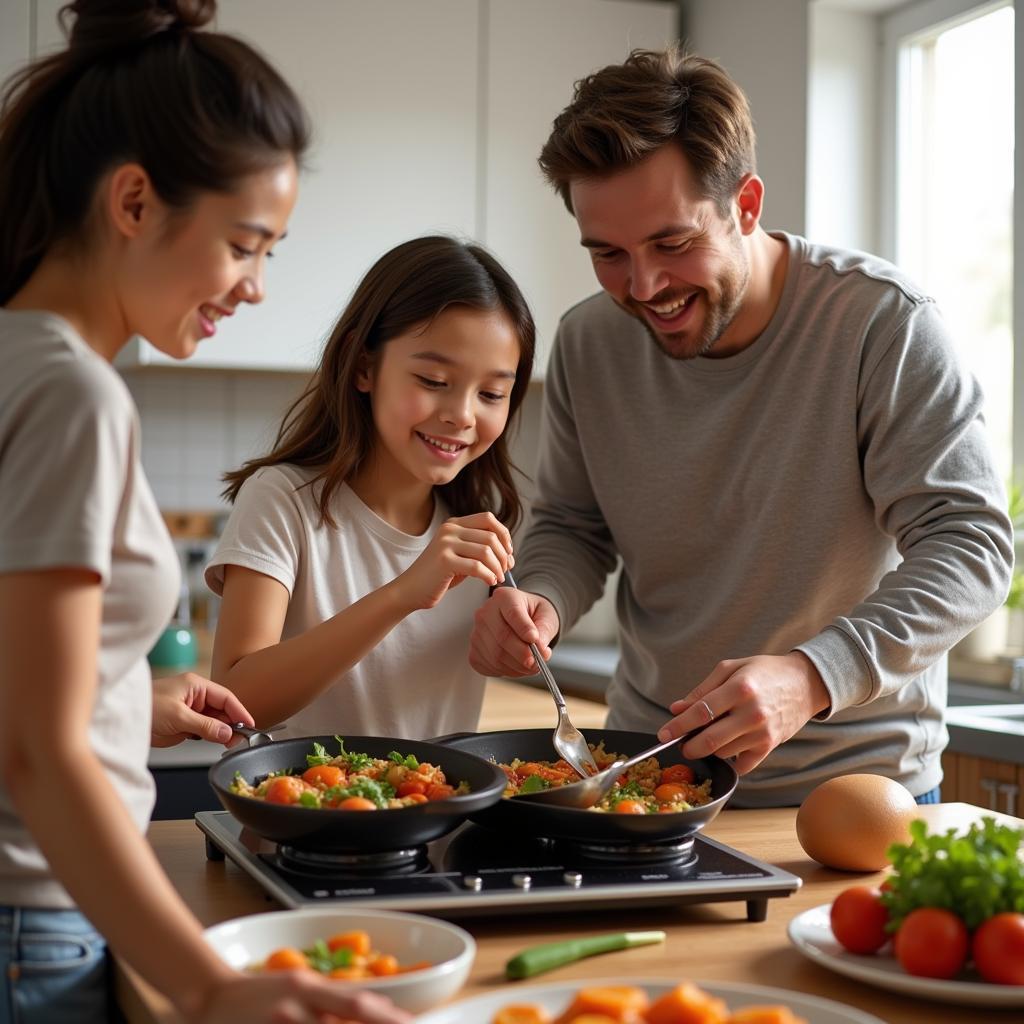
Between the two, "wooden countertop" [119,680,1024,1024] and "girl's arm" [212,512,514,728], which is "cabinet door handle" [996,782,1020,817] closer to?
Result: "wooden countertop" [119,680,1024,1024]

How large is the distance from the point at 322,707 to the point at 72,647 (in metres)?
0.95

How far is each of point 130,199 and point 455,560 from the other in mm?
678

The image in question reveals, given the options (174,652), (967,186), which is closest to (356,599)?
(174,652)

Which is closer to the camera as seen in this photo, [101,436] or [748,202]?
[101,436]

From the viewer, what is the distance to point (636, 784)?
1319 millimetres

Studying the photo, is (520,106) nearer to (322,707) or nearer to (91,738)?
(322,707)

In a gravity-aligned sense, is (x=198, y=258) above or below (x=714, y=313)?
below

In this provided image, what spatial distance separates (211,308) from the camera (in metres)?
0.96

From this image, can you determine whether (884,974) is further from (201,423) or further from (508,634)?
(201,423)

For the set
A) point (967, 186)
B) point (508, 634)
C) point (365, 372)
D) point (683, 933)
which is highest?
point (967, 186)

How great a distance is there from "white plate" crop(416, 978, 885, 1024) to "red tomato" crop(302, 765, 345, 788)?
35 centimetres

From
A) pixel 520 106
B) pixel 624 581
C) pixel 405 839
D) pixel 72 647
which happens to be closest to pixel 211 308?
pixel 72 647

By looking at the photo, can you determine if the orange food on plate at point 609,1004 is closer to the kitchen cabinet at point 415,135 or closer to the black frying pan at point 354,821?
the black frying pan at point 354,821

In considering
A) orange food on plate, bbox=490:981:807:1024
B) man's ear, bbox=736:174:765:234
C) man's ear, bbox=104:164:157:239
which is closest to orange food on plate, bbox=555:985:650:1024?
orange food on plate, bbox=490:981:807:1024
